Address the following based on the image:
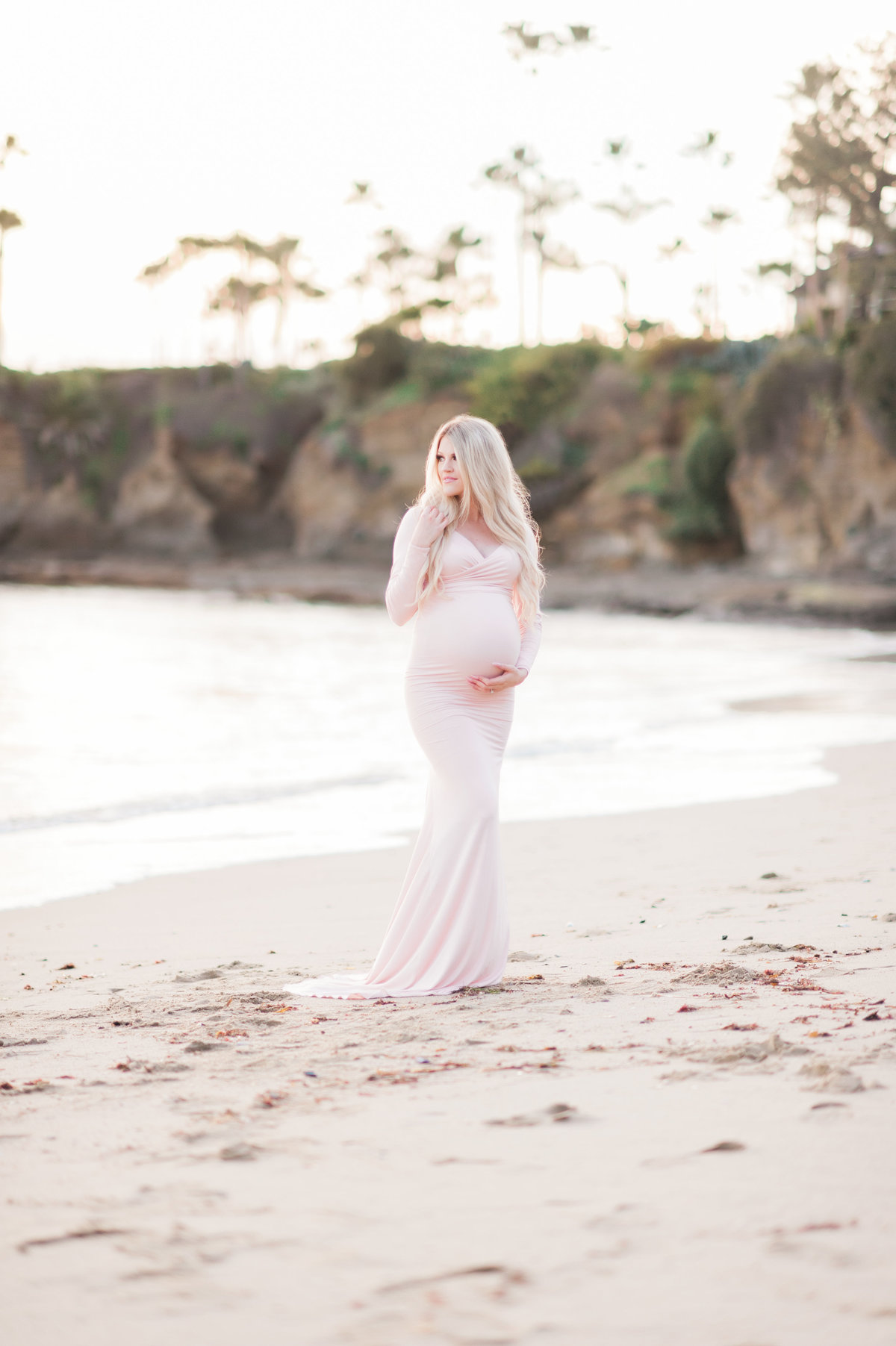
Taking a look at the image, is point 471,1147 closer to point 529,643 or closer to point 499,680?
point 499,680

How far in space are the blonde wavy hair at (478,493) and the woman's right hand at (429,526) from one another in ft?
0.08

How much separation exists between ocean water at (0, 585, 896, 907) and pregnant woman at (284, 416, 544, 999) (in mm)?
2798

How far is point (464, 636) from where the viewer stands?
450cm

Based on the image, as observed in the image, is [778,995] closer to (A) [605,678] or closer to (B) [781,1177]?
(B) [781,1177]

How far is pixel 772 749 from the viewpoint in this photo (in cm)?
1172

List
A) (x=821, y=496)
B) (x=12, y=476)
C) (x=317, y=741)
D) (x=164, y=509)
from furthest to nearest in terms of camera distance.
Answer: (x=12, y=476) < (x=164, y=509) < (x=821, y=496) < (x=317, y=741)

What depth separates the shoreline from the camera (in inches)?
1404

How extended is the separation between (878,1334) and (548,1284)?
0.54 metres

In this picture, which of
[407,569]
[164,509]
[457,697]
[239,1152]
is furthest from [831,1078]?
[164,509]

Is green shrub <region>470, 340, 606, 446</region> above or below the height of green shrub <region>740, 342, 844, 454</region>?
above

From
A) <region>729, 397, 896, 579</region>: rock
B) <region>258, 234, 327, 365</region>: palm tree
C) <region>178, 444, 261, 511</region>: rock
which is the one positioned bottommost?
<region>729, 397, 896, 579</region>: rock

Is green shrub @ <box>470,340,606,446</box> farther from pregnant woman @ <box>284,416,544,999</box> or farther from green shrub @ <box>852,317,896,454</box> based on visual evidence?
pregnant woman @ <box>284,416,544,999</box>

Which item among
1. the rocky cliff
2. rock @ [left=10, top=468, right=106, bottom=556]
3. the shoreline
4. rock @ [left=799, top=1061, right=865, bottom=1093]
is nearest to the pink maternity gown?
rock @ [left=799, top=1061, right=865, bottom=1093]

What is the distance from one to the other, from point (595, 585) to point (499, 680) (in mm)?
39560
